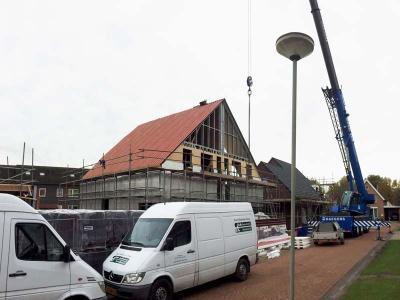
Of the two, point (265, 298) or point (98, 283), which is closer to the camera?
point (98, 283)

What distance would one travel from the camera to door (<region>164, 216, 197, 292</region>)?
10516 mm

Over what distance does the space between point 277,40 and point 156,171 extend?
17216 mm

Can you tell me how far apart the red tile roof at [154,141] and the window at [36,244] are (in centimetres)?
1620

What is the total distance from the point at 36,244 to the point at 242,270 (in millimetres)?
7501

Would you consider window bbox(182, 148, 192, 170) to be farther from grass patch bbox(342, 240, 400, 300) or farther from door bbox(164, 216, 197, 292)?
door bbox(164, 216, 197, 292)

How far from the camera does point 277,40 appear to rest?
23.4ft

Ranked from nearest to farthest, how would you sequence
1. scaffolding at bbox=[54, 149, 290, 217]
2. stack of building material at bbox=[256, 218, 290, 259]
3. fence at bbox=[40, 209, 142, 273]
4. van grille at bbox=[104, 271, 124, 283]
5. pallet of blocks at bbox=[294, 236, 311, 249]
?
van grille at bbox=[104, 271, 124, 283]
fence at bbox=[40, 209, 142, 273]
stack of building material at bbox=[256, 218, 290, 259]
pallet of blocks at bbox=[294, 236, 311, 249]
scaffolding at bbox=[54, 149, 290, 217]

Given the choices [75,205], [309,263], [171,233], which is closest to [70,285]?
[171,233]

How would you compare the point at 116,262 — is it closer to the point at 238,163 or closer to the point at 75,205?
the point at 238,163

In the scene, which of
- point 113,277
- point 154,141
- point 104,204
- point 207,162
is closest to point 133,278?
point 113,277

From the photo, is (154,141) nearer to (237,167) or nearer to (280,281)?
(237,167)

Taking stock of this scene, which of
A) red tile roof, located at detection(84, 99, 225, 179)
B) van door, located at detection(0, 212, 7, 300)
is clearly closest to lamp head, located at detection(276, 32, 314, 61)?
van door, located at detection(0, 212, 7, 300)

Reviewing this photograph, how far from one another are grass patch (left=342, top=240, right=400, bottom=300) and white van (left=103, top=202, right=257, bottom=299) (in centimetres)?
345

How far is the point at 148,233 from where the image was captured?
436 inches
